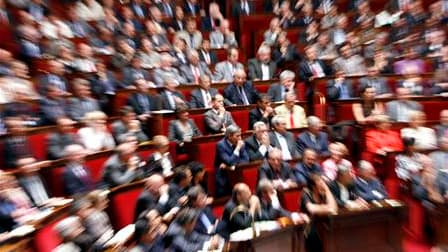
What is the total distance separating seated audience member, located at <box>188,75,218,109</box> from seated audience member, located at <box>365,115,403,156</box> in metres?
0.69

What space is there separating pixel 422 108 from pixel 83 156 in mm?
1369

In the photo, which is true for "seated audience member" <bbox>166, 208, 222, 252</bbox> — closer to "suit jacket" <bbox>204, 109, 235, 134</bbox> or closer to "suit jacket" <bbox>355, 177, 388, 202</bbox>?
"suit jacket" <bbox>355, 177, 388, 202</bbox>

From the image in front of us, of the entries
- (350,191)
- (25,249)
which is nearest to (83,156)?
(25,249)

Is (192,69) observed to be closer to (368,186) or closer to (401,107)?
(401,107)

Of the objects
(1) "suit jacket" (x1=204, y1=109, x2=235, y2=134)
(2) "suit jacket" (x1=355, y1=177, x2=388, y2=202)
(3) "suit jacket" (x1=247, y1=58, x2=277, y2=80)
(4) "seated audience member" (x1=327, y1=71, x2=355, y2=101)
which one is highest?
(3) "suit jacket" (x1=247, y1=58, x2=277, y2=80)

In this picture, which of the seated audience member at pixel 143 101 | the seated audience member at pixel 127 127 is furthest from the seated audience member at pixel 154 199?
the seated audience member at pixel 143 101

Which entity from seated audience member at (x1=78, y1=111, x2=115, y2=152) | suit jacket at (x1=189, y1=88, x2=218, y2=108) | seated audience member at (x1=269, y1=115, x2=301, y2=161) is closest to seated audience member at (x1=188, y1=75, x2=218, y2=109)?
suit jacket at (x1=189, y1=88, x2=218, y2=108)

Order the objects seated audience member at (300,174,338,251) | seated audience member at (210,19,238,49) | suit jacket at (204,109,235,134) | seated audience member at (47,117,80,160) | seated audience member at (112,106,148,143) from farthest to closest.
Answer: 1. seated audience member at (210,19,238,49)
2. suit jacket at (204,109,235,134)
3. seated audience member at (112,106,148,143)
4. seated audience member at (47,117,80,160)
5. seated audience member at (300,174,338,251)

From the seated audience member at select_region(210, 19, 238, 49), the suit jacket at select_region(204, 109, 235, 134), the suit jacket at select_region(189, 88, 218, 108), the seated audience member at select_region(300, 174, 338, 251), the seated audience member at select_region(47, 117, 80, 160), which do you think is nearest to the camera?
the seated audience member at select_region(300, 174, 338, 251)

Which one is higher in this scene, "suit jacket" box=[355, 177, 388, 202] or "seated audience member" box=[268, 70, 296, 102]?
"seated audience member" box=[268, 70, 296, 102]

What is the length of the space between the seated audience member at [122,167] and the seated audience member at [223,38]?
1.47m

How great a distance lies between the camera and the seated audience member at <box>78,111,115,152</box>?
170cm

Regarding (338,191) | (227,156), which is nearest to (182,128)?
(227,156)

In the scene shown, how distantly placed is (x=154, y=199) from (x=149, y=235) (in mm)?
227
